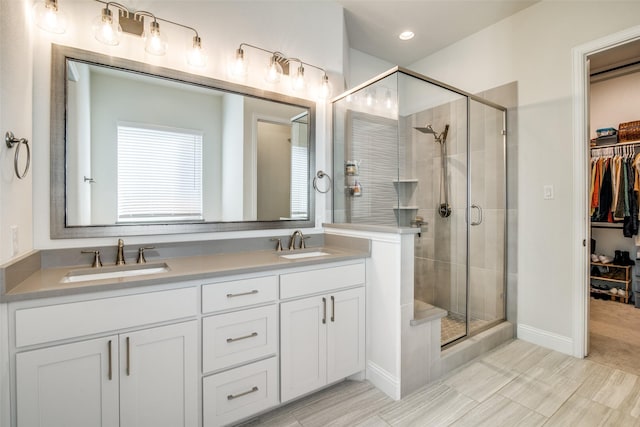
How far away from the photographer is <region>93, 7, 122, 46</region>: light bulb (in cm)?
155

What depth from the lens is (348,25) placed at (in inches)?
109

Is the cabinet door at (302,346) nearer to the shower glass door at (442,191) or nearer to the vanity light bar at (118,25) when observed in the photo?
the shower glass door at (442,191)

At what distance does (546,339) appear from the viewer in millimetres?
2428

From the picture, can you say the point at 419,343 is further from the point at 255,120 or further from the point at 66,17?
the point at 66,17

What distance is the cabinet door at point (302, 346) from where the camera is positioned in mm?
1632

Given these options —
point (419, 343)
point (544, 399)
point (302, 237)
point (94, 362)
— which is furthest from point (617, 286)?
point (94, 362)

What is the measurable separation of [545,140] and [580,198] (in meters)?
0.54

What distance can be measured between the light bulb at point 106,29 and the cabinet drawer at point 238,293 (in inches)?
56.8

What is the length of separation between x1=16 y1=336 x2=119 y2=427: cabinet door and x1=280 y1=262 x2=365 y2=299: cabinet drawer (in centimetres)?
80

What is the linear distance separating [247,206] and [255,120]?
638mm

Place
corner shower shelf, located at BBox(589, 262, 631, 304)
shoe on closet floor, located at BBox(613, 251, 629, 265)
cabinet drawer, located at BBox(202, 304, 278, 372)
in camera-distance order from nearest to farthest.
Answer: cabinet drawer, located at BBox(202, 304, 278, 372) → corner shower shelf, located at BBox(589, 262, 631, 304) → shoe on closet floor, located at BBox(613, 251, 629, 265)

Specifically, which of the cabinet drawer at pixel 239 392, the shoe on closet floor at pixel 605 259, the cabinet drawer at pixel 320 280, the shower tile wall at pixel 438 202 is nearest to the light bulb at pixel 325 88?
the shower tile wall at pixel 438 202

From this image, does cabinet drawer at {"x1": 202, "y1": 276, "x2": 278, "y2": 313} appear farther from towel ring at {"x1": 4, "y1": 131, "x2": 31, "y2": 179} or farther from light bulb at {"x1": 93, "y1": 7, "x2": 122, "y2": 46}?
light bulb at {"x1": 93, "y1": 7, "x2": 122, "y2": 46}

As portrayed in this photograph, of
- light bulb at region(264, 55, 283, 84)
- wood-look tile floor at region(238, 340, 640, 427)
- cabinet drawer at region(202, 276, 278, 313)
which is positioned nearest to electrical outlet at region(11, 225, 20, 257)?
cabinet drawer at region(202, 276, 278, 313)
